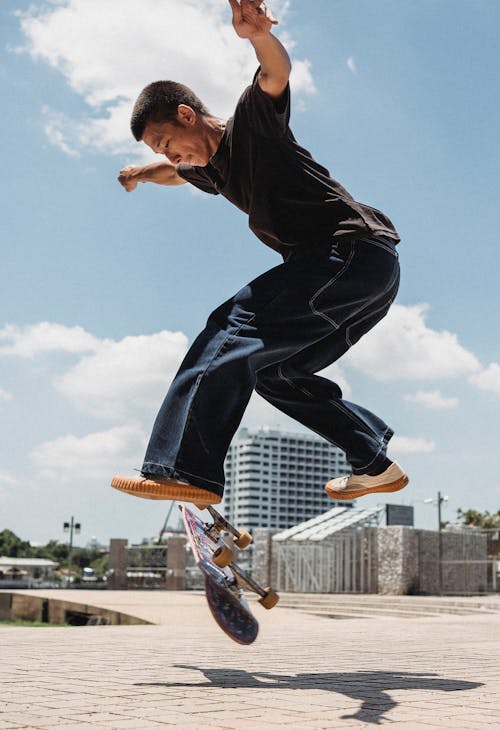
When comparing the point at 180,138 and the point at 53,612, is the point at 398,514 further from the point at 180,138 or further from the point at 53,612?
the point at 180,138

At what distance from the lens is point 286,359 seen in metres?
3.44

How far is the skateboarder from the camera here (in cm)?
298

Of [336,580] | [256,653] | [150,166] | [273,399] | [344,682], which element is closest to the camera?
[344,682]

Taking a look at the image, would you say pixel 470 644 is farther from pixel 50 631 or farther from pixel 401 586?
pixel 401 586

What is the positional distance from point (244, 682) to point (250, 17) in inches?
105

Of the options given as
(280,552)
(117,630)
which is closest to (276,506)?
(280,552)

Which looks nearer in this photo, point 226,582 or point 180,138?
point 180,138

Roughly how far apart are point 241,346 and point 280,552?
812 inches

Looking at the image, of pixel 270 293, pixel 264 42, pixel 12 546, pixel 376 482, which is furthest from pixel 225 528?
pixel 12 546

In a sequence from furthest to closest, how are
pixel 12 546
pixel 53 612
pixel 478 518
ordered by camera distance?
pixel 12 546 → pixel 478 518 → pixel 53 612

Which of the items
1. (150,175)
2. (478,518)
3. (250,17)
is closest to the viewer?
(250,17)

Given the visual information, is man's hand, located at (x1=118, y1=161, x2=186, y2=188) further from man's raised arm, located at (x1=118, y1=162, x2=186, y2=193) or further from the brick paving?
the brick paving

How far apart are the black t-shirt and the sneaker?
3.69 feet

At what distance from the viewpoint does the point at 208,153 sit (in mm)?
3471
